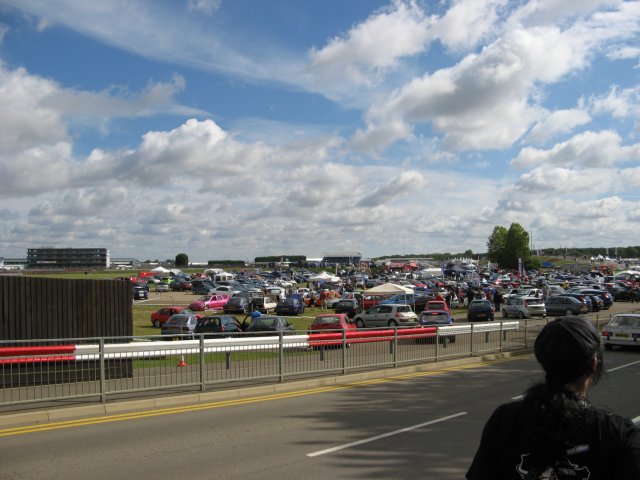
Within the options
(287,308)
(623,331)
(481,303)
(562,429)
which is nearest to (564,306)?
(481,303)

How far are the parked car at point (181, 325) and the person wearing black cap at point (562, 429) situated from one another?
86.9 feet

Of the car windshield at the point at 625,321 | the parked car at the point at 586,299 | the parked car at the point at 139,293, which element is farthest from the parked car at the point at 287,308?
the car windshield at the point at 625,321

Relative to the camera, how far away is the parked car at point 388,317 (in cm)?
3281

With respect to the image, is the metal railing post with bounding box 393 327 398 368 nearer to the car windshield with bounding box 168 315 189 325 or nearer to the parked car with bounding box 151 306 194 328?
the car windshield with bounding box 168 315 189 325

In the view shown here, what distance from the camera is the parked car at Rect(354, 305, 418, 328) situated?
3281cm

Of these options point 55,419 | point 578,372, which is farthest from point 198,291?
point 578,372

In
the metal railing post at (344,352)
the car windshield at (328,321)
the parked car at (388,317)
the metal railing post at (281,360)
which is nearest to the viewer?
the metal railing post at (281,360)

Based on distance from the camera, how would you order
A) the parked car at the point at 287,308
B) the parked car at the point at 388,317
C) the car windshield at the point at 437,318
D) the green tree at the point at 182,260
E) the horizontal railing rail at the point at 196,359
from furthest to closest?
the green tree at the point at 182,260, the parked car at the point at 287,308, the parked car at the point at 388,317, the car windshield at the point at 437,318, the horizontal railing rail at the point at 196,359

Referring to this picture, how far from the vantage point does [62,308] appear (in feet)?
48.2

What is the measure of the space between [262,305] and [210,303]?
5764mm

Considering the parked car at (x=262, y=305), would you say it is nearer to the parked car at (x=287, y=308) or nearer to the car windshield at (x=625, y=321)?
the parked car at (x=287, y=308)

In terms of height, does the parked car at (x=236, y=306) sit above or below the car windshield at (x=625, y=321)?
below

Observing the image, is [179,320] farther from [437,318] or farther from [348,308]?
[348,308]

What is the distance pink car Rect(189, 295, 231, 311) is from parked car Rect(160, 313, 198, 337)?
1678cm
